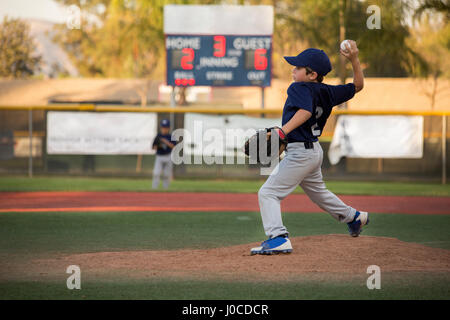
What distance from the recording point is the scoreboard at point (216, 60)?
1809 cm

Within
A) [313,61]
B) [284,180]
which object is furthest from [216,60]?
[284,180]

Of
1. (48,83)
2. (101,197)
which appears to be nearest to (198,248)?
(101,197)

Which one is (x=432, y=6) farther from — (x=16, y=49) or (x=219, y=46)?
(x=16, y=49)

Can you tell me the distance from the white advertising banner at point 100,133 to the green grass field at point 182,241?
10.3 feet

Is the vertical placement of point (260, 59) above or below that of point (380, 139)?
above

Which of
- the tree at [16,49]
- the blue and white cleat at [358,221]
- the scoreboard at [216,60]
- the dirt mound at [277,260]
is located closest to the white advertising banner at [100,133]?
the scoreboard at [216,60]

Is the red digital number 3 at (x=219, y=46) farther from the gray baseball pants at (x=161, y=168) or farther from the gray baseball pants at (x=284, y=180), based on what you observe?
the gray baseball pants at (x=284, y=180)

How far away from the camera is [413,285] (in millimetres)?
4883

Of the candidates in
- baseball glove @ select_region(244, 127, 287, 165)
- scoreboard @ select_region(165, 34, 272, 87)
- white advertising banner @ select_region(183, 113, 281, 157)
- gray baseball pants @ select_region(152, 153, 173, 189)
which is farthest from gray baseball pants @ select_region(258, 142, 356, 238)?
scoreboard @ select_region(165, 34, 272, 87)

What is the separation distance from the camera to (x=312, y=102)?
568cm

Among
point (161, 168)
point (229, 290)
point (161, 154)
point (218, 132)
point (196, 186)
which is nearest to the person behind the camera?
point (229, 290)

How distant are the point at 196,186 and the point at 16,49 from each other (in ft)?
111

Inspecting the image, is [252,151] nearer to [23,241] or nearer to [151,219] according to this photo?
[23,241]
